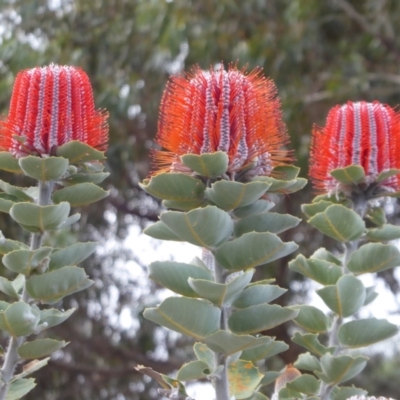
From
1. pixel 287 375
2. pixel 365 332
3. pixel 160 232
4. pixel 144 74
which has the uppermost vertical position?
pixel 144 74

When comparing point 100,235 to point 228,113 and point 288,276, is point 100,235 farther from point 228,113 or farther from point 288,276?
point 228,113

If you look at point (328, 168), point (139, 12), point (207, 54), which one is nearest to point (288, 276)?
point (207, 54)

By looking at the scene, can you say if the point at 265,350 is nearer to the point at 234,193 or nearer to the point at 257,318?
the point at 257,318

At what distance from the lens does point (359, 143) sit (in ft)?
7.38

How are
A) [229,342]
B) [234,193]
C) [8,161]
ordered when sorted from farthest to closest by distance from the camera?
1. [8,161]
2. [234,193]
3. [229,342]

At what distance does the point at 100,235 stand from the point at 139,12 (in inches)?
107

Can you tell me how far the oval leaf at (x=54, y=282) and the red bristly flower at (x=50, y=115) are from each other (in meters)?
0.31

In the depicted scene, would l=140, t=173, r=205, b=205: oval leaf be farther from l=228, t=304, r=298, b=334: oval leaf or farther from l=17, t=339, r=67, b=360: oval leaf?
l=17, t=339, r=67, b=360: oval leaf

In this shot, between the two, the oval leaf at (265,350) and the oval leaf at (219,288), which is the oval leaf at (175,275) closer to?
the oval leaf at (219,288)

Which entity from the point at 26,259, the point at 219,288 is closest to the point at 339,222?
the point at 219,288

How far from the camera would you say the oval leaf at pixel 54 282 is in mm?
1792

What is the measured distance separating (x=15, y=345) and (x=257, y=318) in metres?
0.55

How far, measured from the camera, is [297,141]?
7977 millimetres

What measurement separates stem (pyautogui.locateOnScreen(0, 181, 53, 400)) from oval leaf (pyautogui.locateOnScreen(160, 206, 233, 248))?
36 centimetres
